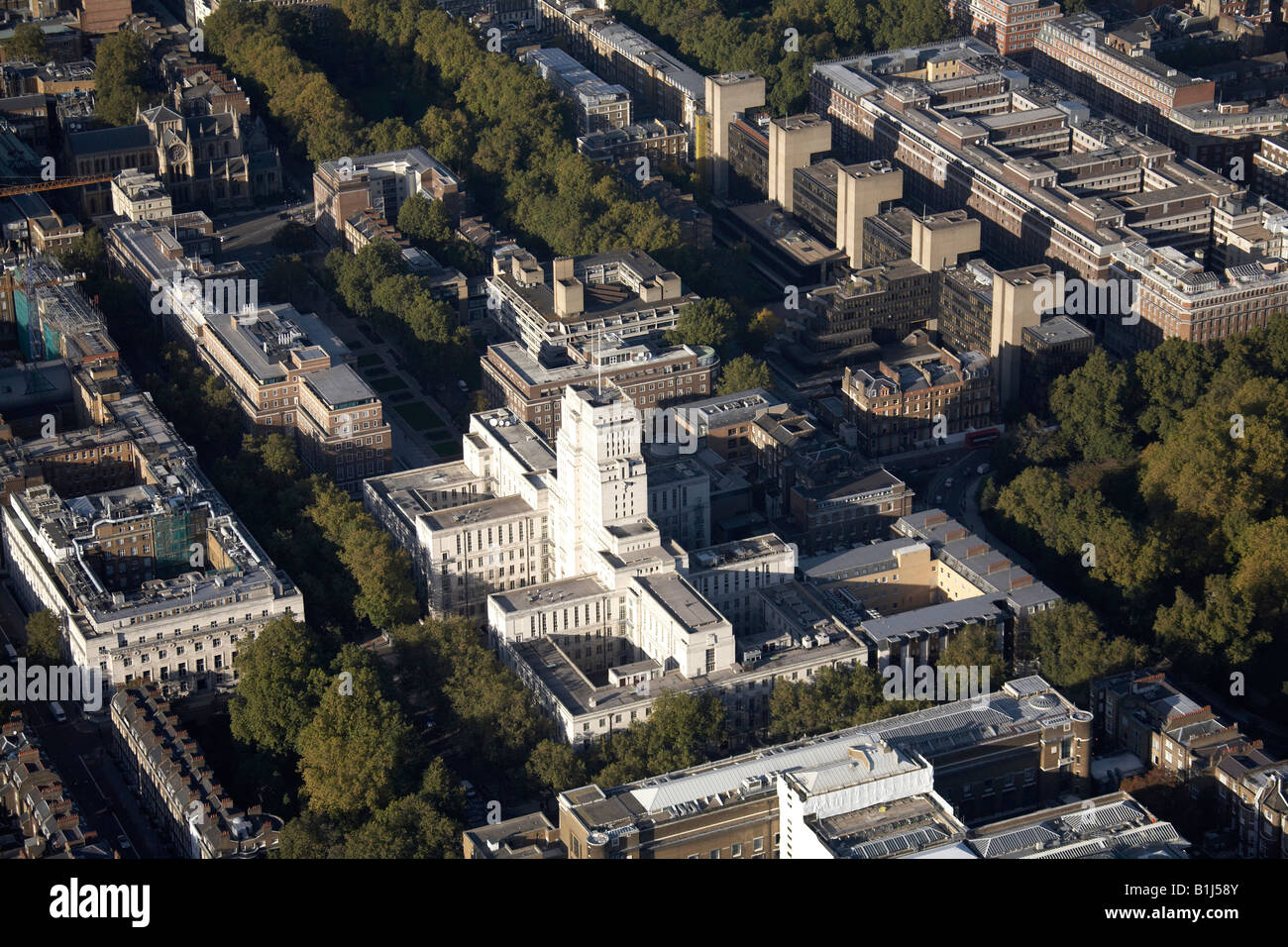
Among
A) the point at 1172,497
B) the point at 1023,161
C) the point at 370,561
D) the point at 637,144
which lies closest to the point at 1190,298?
the point at 1172,497

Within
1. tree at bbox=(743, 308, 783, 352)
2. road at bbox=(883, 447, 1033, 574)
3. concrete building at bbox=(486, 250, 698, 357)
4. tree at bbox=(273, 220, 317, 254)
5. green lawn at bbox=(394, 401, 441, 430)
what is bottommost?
road at bbox=(883, 447, 1033, 574)

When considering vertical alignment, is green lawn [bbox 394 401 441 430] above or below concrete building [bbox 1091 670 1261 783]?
above

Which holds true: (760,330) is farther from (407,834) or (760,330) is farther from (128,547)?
(407,834)

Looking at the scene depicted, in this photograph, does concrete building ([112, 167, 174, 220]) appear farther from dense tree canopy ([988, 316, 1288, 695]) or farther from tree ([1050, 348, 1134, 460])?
tree ([1050, 348, 1134, 460])

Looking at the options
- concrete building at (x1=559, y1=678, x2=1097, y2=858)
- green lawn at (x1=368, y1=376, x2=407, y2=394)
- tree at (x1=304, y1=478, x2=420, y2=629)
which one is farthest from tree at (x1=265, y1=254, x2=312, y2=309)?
concrete building at (x1=559, y1=678, x2=1097, y2=858)

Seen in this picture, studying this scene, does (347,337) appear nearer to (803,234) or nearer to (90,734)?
(803,234)

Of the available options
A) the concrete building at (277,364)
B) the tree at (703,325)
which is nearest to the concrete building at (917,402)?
the tree at (703,325)

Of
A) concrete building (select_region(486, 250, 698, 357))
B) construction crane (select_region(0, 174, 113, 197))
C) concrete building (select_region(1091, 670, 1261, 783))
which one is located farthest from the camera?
construction crane (select_region(0, 174, 113, 197))

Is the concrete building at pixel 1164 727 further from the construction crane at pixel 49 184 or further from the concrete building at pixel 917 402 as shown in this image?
the construction crane at pixel 49 184
